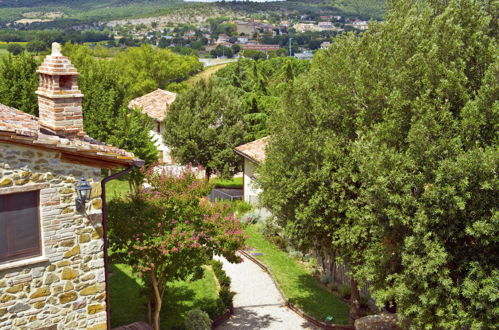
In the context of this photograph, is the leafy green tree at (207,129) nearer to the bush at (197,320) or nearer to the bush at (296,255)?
the bush at (296,255)

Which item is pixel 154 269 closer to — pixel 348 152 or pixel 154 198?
pixel 154 198

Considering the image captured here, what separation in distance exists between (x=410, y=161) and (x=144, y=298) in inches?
415

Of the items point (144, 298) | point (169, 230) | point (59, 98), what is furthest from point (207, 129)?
point (59, 98)

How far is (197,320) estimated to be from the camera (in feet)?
54.3

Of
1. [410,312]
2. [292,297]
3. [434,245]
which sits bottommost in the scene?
[292,297]

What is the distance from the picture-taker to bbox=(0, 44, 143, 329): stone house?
10.7m

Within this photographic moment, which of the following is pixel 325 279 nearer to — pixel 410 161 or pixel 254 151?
pixel 410 161

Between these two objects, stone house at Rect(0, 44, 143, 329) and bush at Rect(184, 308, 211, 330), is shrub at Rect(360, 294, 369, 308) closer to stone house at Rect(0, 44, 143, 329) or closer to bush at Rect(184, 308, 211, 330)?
bush at Rect(184, 308, 211, 330)

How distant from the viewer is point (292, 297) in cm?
2066

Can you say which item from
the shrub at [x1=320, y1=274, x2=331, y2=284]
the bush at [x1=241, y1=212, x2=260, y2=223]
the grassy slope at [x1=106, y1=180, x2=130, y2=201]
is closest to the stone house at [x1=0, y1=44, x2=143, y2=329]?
the shrub at [x1=320, y1=274, x2=331, y2=284]

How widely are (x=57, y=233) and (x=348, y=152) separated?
350 inches

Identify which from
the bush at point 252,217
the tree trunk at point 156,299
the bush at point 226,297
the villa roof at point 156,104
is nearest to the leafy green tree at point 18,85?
the villa roof at point 156,104

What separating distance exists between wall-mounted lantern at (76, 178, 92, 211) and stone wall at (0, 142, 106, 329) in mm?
139

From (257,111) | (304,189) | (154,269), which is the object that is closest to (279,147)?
(304,189)
